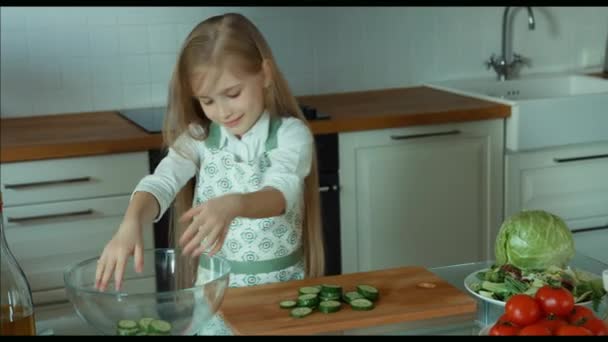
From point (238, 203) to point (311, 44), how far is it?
1862 mm

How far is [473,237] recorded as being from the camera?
9.89 feet

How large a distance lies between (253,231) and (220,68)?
34cm

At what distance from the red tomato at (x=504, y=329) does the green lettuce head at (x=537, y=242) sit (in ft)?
1.27

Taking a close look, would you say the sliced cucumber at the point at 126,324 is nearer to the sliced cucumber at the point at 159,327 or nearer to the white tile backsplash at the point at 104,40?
the sliced cucumber at the point at 159,327

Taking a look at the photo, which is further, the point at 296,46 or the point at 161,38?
the point at 296,46

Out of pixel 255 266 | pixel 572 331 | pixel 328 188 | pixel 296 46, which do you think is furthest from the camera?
pixel 296 46

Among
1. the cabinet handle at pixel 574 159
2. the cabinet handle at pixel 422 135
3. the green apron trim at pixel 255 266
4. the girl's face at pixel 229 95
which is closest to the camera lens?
the girl's face at pixel 229 95

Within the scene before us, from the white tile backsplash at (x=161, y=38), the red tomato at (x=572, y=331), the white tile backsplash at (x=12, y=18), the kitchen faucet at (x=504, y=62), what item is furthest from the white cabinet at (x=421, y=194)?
the red tomato at (x=572, y=331)

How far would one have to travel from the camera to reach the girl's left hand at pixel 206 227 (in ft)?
4.30

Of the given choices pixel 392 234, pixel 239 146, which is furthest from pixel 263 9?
pixel 239 146

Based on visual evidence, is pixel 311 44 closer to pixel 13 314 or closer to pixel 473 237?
pixel 473 237

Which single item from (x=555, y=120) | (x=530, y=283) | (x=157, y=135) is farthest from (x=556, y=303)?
(x=555, y=120)

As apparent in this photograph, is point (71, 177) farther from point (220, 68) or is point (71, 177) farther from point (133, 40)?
point (220, 68)

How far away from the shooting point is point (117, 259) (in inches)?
52.2
